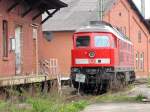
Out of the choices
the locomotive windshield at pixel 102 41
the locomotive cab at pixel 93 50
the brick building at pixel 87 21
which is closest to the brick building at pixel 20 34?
the locomotive cab at pixel 93 50

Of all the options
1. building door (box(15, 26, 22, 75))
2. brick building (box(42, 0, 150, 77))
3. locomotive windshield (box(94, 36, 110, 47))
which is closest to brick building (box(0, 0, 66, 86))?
building door (box(15, 26, 22, 75))

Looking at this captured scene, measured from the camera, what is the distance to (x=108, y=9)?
56.8 meters

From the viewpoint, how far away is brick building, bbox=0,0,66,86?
2392 cm

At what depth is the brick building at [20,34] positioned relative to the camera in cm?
2392

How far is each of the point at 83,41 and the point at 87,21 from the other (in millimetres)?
23151

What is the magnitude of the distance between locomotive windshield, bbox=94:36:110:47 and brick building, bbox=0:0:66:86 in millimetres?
2649

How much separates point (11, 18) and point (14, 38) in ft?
2.82

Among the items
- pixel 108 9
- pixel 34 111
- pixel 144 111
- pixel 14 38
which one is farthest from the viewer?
pixel 108 9

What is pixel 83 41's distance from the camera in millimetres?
30141

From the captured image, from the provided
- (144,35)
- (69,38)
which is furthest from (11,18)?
(144,35)

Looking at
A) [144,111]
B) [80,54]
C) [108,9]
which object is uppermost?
[108,9]

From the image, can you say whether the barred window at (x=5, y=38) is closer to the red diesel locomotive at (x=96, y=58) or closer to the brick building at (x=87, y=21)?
the red diesel locomotive at (x=96, y=58)

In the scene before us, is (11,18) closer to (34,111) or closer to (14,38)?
(14,38)

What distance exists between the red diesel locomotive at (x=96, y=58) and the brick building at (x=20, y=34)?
2.06 m
